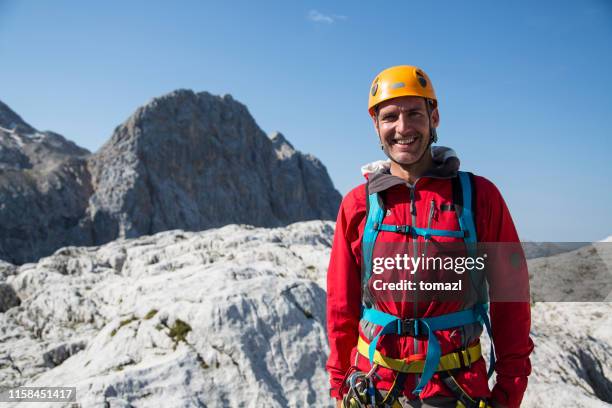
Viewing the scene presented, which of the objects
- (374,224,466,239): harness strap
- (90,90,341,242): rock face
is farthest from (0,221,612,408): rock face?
(90,90,341,242): rock face

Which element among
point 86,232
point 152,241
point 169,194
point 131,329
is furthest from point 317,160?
point 131,329

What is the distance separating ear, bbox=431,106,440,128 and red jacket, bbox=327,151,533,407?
1.46ft

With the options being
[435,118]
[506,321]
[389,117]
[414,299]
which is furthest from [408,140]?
[506,321]

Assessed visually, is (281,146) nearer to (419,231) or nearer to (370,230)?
(370,230)

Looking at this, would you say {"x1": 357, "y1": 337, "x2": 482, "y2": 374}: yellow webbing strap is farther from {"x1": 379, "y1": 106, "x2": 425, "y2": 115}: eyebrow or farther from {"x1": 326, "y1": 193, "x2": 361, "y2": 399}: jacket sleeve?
{"x1": 379, "y1": 106, "x2": 425, "y2": 115}: eyebrow

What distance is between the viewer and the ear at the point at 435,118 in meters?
4.58

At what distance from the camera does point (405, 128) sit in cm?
438

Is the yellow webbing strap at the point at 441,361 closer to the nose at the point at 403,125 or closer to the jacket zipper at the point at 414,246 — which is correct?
the jacket zipper at the point at 414,246

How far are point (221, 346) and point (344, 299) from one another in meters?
6.77

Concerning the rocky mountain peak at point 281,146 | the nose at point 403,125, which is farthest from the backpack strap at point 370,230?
the rocky mountain peak at point 281,146

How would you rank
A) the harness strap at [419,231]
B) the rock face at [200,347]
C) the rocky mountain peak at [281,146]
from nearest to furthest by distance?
the harness strap at [419,231], the rock face at [200,347], the rocky mountain peak at [281,146]

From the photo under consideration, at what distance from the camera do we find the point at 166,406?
29.6 feet

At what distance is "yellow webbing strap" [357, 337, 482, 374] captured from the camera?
4.02 metres

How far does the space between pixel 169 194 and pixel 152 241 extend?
7540 centimetres
